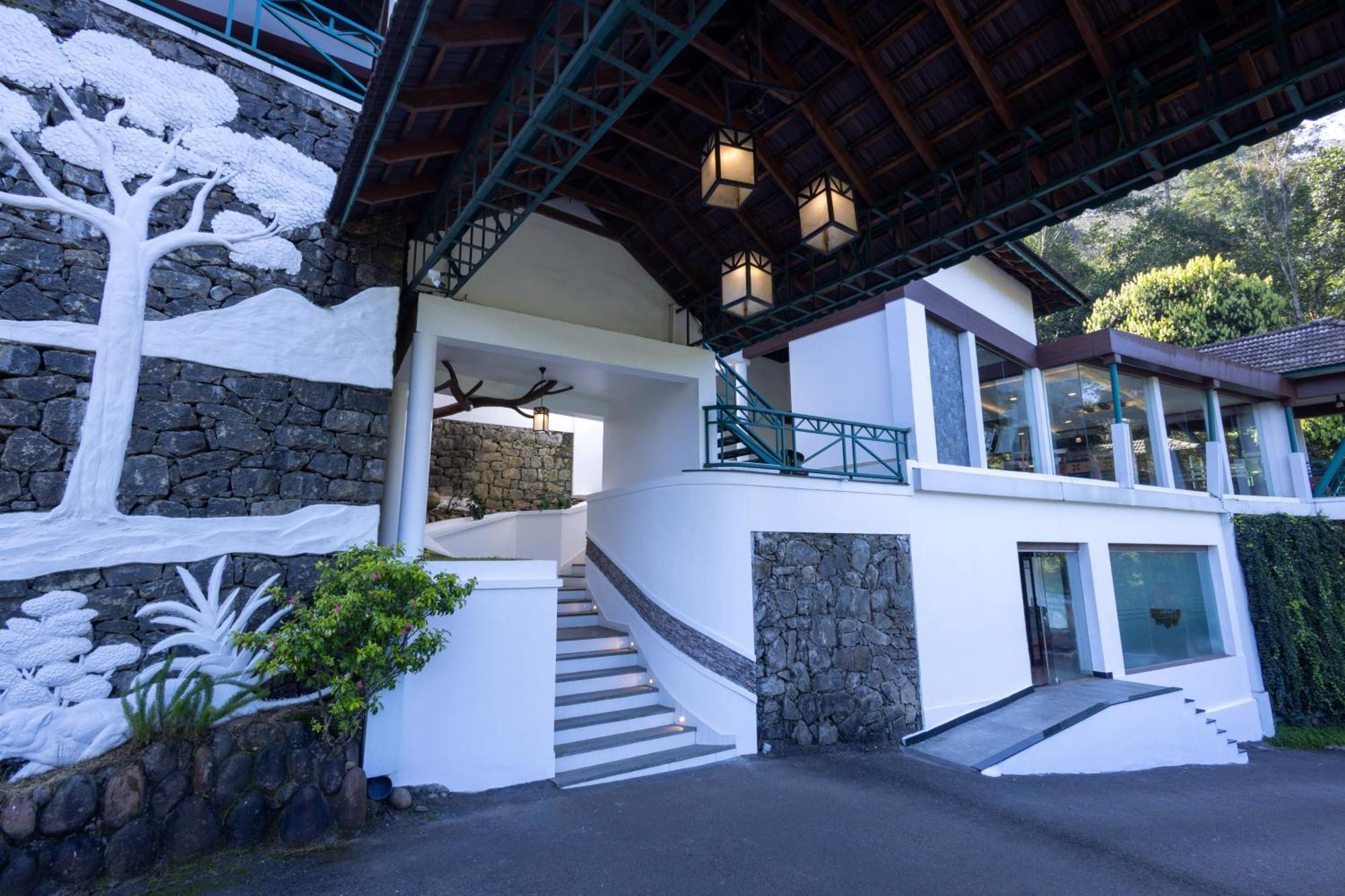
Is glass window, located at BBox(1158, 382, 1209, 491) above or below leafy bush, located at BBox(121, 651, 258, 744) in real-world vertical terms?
above

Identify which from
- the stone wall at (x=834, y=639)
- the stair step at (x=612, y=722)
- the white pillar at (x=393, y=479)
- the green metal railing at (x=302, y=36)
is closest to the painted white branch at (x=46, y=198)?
the green metal railing at (x=302, y=36)

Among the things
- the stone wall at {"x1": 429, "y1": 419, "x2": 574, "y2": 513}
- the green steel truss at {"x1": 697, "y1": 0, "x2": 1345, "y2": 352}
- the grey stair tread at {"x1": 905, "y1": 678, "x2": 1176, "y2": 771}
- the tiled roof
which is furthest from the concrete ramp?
the tiled roof

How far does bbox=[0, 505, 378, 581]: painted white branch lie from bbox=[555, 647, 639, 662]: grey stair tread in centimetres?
261

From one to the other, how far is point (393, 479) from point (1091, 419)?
11.3 metres

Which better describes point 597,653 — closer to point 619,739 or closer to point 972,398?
point 619,739

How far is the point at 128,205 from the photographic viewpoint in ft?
14.7

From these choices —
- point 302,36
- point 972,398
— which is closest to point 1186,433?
point 972,398

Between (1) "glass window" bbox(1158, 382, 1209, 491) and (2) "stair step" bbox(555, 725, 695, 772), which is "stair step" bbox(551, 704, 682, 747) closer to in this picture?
(2) "stair step" bbox(555, 725, 695, 772)

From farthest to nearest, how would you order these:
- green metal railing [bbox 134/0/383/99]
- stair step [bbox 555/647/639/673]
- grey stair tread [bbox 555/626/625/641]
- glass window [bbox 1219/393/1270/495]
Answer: glass window [bbox 1219/393/1270/495] → grey stair tread [bbox 555/626/625/641] → stair step [bbox 555/647/639/673] → green metal railing [bbox 134/0/383/99]

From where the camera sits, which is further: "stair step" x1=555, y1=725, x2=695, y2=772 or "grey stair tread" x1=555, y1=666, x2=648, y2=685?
"grey stair tread" x1=555, y1=666, x2=648, y2=685

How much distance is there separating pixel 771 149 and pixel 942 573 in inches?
207

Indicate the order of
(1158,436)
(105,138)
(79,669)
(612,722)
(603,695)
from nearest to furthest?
(79,669) → (105,138) → (612,722) → (603,695) → (1158,436)

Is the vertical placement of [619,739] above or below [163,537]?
below

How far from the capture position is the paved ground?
3.62 metres
